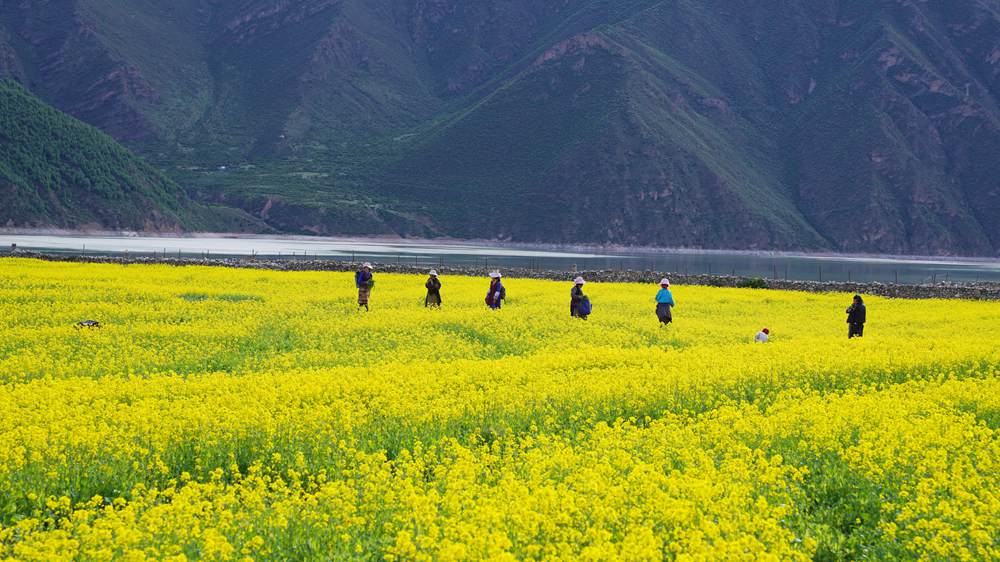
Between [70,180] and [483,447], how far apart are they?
512 feet

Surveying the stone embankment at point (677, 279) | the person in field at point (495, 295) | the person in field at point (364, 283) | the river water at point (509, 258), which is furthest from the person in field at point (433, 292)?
the river water at point (509, 258)

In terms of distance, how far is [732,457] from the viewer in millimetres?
10844

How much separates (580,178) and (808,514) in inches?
6770

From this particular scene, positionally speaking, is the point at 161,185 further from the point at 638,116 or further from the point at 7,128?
the point at 638,116

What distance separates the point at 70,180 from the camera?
147125 millimetres

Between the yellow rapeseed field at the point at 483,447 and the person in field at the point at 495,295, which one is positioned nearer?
the yellow rapeseed field at the point at 483,447

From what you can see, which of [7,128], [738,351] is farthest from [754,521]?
[7,128]

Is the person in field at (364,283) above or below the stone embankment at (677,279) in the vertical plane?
above

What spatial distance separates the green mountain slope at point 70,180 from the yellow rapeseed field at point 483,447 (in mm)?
128983

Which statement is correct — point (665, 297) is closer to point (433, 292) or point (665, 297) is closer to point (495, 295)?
point (495, 295)

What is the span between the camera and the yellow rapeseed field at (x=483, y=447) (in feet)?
25.2

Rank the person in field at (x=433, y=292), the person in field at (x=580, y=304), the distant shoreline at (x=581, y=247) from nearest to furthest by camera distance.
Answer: the person in field at (x=580, y=304), the person in field at (x=433, y=292), the distant shoreline at (x=581, y=247)

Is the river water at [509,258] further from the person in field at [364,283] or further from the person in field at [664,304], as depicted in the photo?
the person in field at [664,304]

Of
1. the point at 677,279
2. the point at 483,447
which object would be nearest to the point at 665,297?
the point at 483,447
